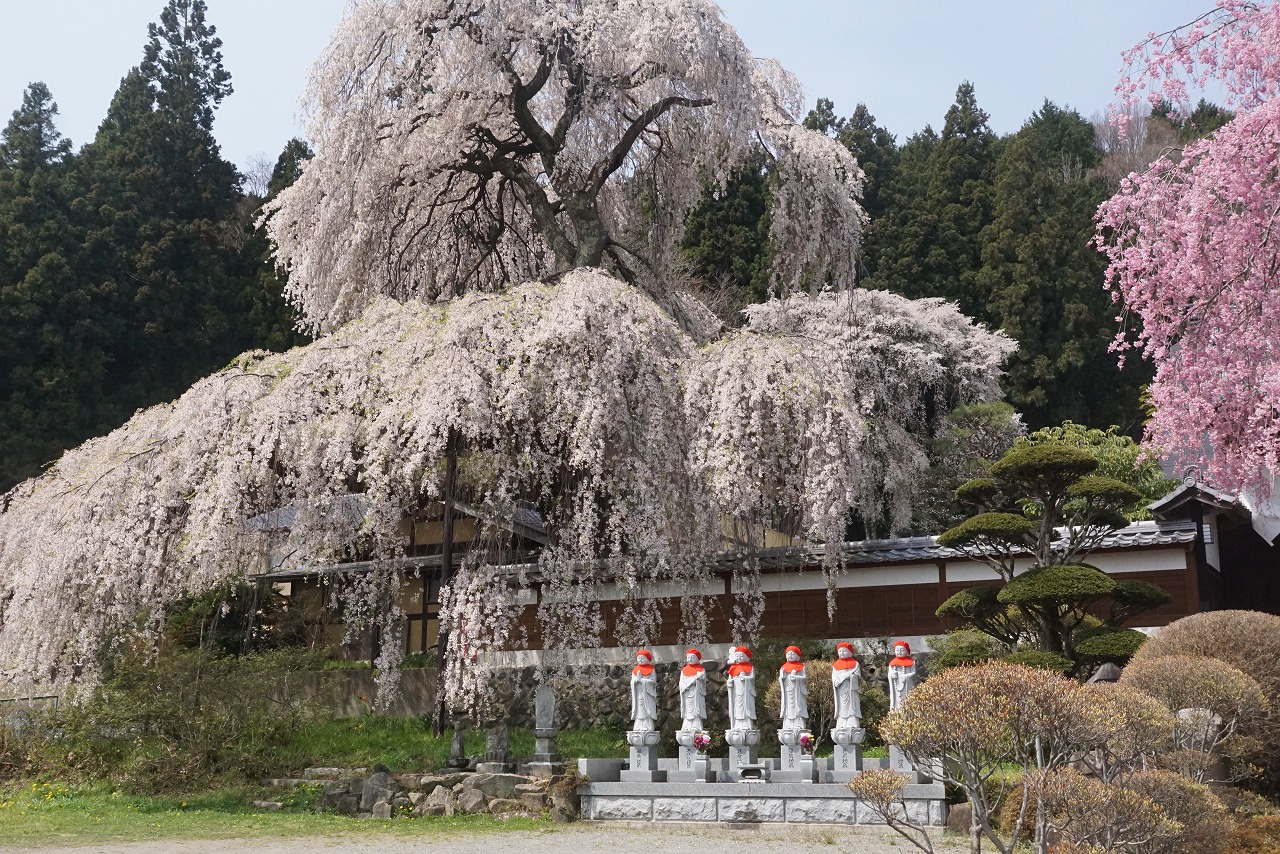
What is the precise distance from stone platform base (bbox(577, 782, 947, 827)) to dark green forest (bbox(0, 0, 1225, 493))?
1881 cm

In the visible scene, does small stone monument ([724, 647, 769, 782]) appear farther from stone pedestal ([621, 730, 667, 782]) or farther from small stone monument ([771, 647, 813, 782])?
stone pedestal ([621, 730, 667, 782])

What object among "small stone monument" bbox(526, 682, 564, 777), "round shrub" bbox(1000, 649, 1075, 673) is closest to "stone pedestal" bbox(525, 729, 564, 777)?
"small stone monument" bbox(526, 682, 564, 777)

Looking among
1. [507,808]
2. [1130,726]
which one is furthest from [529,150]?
[1130,726]

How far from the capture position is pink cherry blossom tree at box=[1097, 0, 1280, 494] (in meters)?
9.21

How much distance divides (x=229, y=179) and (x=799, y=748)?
29.0 m

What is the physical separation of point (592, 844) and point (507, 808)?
207 centimetres

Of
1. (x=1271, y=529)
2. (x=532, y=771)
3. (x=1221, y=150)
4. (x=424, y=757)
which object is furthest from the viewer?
(x=1271, y=529)

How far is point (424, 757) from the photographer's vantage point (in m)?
12.2

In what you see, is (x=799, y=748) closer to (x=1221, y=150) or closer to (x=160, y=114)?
(x=1221, y=150)

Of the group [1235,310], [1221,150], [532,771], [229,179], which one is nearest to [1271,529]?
[1235,310]

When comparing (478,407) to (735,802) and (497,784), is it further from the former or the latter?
(735,802)

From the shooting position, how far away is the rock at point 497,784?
433 inches

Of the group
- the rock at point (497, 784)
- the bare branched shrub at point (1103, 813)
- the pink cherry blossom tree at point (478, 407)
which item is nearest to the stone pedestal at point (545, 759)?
the rock at point (497, 784)

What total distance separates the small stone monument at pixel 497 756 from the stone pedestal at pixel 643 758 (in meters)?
1.35
